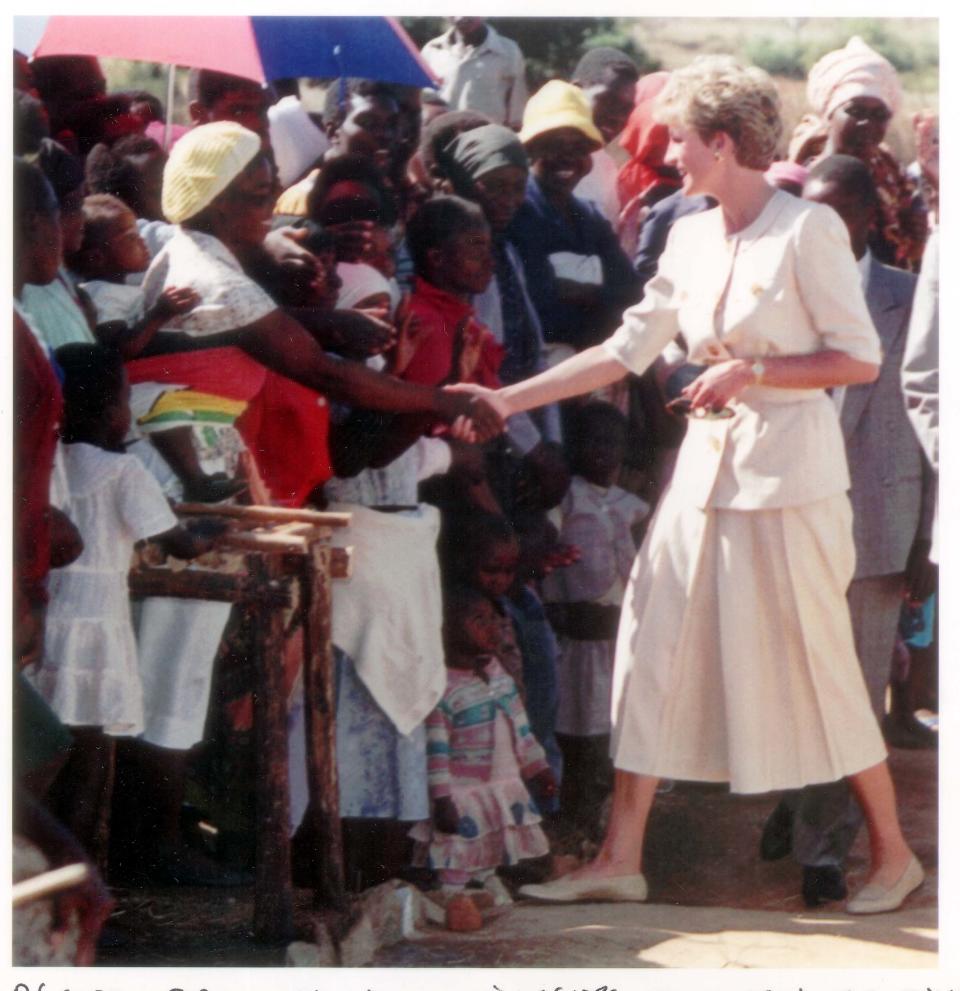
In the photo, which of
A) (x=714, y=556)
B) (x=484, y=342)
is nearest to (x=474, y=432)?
(x=484, y=342)

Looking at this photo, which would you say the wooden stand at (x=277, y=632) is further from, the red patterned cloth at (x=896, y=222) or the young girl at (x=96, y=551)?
the red patterned cloth at (x=896, y=222)

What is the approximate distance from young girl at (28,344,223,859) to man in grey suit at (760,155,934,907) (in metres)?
2.04

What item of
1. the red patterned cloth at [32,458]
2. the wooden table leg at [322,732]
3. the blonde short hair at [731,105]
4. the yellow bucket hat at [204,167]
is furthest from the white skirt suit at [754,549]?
the red patterned cloth at [32,458]

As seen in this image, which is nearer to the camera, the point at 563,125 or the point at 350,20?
the point at 350,20

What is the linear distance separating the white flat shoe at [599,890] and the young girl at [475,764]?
0.46 feet

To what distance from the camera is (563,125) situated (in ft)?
21.0

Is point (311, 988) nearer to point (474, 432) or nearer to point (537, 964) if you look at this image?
point (537, 964)

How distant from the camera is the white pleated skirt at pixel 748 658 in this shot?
5836 millimetres

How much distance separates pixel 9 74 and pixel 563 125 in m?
1.75

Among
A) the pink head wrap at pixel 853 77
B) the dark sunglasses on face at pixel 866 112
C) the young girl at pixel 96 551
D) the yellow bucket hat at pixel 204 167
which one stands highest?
the pink head wrap at pixel 853 77

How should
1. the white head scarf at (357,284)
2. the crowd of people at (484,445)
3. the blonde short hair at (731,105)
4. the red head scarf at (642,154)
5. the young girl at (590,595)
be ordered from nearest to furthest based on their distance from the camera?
the crowd of people at (484,445) → the blonde short hair at (731,105) → the white head scarf at (357,284) → the young girl at (590,595) → the red head scarf at (642,154)

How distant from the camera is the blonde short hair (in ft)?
18.7

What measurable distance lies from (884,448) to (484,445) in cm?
121

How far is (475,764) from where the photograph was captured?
5.98 m
